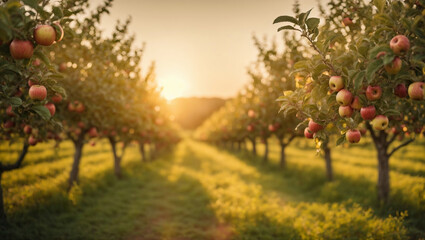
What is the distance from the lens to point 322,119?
3396 mm

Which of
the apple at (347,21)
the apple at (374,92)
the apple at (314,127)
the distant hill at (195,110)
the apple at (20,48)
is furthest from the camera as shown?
the distant hill at (195,110)

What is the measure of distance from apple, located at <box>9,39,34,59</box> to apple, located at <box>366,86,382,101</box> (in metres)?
3.72

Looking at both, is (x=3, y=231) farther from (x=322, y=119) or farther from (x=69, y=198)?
(x=322, y=119)

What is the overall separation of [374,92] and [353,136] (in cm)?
62

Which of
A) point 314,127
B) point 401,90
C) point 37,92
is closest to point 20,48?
point 37,92

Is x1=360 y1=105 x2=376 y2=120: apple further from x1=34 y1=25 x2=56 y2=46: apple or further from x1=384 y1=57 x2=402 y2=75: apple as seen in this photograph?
x1=34 y1=25 x2=56 y2=46: apple

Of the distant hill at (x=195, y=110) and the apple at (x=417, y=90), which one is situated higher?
the distant hill at (x=195, y=110)

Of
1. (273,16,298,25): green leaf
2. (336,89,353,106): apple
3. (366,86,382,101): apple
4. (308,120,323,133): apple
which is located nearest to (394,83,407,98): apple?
(366,86,382,101): apple

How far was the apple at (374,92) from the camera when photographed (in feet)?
9.21

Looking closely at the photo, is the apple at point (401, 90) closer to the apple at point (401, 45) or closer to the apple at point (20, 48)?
the apple at point (401, 45)

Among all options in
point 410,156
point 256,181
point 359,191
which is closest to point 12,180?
point 256,181

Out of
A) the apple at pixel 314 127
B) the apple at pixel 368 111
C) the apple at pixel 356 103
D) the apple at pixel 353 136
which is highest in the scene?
the apple at pixel 356 103

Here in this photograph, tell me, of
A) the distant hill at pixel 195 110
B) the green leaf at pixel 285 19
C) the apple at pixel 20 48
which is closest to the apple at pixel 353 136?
the green leaf at pixel 285 19

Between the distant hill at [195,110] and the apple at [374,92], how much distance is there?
160m
